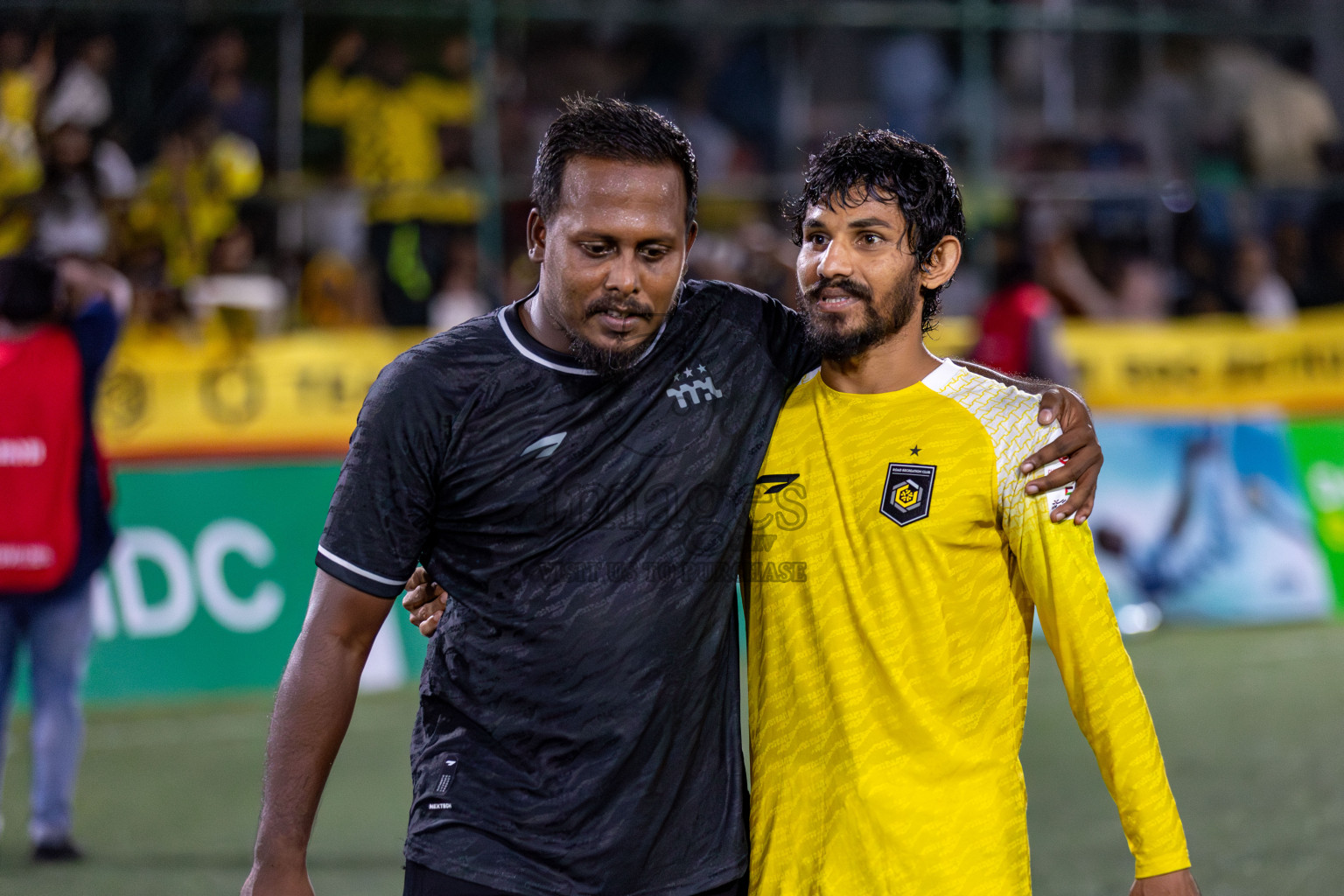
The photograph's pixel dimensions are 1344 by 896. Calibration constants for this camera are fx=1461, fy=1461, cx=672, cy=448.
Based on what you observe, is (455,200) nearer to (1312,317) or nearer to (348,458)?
(1312,317)

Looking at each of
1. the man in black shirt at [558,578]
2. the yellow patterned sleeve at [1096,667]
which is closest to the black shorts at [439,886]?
the man in black shirt at [558,578]

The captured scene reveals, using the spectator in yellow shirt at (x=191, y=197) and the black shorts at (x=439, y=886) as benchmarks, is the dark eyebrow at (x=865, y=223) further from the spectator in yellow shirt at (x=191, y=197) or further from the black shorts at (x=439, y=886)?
the spectator in yellow shirt at (x=191, y=197)

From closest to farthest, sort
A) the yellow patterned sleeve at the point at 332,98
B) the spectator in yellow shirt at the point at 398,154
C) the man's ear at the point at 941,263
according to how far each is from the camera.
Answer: the man's ear at the point at 941,263, the spectator in yellow shirt at the point at 398,154, the yellow patterned sleeve at the point at 332,98

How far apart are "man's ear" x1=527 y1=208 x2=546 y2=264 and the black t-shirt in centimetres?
17

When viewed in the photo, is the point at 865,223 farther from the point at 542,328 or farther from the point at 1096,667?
the point at 1096,667

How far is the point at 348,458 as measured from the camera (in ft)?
8.42

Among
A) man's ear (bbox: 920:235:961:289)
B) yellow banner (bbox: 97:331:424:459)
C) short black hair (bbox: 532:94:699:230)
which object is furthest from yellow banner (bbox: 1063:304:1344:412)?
short black hair (bbox: 532:94:699:230)

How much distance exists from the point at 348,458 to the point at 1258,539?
8639 millimetres

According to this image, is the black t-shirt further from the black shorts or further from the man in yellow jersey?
the man in yellow jersey

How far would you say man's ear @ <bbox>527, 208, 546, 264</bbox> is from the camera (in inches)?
111

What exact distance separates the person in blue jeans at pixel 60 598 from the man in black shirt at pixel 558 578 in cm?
365

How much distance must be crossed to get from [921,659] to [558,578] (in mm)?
679

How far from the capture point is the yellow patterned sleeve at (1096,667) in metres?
2.57

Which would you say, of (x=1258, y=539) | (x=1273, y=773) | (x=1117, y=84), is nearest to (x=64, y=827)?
(x=1273, y=773)
